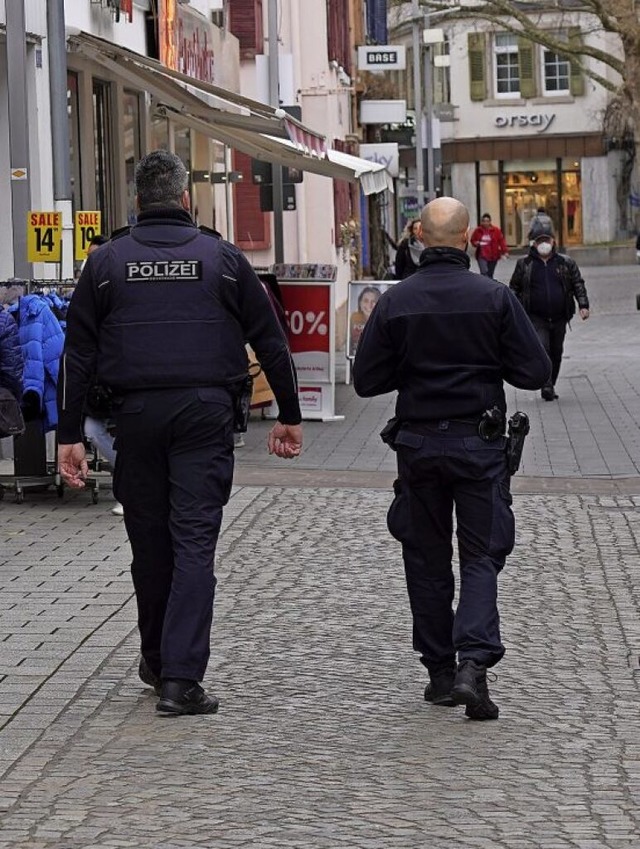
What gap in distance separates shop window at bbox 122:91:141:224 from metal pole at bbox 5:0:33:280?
6.82 meters

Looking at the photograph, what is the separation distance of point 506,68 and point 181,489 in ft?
218

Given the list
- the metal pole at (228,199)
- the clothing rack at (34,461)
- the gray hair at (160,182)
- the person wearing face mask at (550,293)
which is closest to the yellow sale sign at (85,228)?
the clothing rack at (34,461)

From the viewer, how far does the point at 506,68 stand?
7175 centimetres

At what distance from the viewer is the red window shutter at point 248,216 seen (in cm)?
3055

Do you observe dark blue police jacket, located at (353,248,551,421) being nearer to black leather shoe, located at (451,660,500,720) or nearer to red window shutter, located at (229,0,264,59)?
black leather shoe, located at (451,660,500,720)

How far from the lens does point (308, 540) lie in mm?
11398

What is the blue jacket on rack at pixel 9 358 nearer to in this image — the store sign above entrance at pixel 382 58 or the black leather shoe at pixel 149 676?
the black leather shoe at pixel 149 676

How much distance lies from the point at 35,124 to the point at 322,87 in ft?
65.4

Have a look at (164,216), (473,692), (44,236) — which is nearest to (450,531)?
(473,692)

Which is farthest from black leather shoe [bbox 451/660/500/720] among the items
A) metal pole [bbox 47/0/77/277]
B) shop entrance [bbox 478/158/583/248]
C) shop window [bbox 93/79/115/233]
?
shop entrance [bbox 478/158/583/248]

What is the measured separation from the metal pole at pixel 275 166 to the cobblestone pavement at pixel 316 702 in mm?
10186

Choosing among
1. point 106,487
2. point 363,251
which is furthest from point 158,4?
point 363,251

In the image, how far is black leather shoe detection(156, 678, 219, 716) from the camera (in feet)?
23.0

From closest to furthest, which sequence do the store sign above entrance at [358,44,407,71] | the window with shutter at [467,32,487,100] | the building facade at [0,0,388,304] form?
the building facade at [0,0,388,304]
the store sign above entrance at [358,44,407,71]
the window with shutter at [467,32,487,100]
